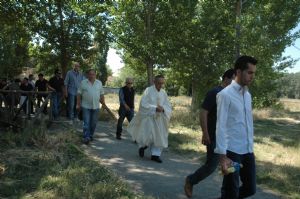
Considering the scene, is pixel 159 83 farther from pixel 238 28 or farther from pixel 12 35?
pixel 12 35

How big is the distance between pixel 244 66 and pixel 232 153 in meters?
0.93

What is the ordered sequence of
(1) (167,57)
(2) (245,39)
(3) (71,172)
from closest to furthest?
1. (3) (71,172)
2. (2) (245,39)
3. (1) (167,57)

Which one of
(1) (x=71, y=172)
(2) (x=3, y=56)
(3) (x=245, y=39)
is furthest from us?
(2) (x=3, y=56)

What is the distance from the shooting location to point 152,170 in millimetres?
8562

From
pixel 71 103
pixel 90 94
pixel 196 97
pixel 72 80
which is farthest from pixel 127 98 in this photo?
pixel 196 97

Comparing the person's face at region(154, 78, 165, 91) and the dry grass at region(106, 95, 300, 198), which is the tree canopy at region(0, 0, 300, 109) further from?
the person's face at region(154, 78, 165, 91)

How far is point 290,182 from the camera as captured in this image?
25.8 ft

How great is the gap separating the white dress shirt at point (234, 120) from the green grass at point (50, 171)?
2.00 meters

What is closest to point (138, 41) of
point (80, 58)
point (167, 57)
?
point (167, 57)

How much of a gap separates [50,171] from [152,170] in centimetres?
201

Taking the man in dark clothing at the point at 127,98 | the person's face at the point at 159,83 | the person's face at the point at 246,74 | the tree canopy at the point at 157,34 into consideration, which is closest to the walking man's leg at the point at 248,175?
the person's face at the point at 246,74

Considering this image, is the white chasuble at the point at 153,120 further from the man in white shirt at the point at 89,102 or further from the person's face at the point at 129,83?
the person's face at the point at 129,83

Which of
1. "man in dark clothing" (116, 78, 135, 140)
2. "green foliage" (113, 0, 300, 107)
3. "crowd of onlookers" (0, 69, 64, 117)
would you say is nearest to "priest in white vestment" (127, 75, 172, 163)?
"man in dark clothing" (116, 78, 135, 140)

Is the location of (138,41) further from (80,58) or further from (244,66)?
(244,66)
